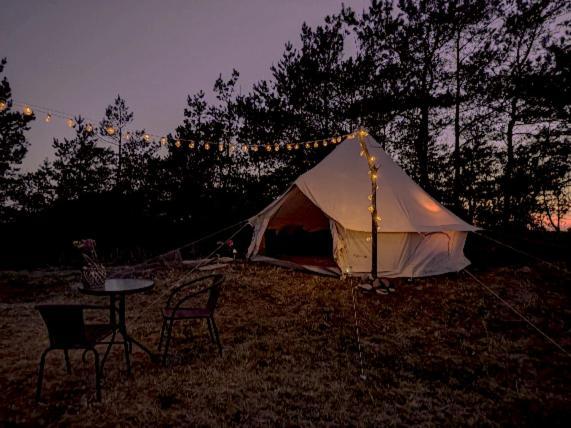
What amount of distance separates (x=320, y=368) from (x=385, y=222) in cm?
412

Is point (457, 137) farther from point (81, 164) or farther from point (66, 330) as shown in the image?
point (81, 164)

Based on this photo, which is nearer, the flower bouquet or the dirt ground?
the dirt ground

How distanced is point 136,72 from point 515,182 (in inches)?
479

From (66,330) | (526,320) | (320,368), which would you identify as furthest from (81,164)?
(526,320)

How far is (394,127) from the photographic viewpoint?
12.6 meters

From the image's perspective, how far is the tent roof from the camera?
702 centimetres

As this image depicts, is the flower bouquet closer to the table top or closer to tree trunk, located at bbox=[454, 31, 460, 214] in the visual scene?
the table top

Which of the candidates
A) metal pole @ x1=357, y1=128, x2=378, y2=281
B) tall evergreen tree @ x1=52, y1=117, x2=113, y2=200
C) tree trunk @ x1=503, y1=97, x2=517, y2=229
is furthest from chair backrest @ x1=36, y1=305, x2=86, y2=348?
tall evergreen tree @ x1=52, y1=117, x2=113, y2=200

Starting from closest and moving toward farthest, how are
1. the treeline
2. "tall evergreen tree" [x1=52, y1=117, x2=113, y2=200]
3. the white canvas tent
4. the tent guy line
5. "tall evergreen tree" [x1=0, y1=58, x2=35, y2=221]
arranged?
the tent guy line
the white canvas tent
the treeline
"tall evergreen tree" [x1=0, y1=58, x2=35, y2=221]
"tall evergreen tree" [x1=52, y1=117, x2=113, y2=200]

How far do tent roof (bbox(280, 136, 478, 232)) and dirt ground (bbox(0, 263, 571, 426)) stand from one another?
5.24ft

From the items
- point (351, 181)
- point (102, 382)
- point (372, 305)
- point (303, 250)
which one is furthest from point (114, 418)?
point (303, 250)

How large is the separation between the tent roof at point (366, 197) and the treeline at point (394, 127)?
174 inches

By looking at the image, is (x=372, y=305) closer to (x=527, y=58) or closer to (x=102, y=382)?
(x=102, y=382)

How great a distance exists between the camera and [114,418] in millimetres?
2504
